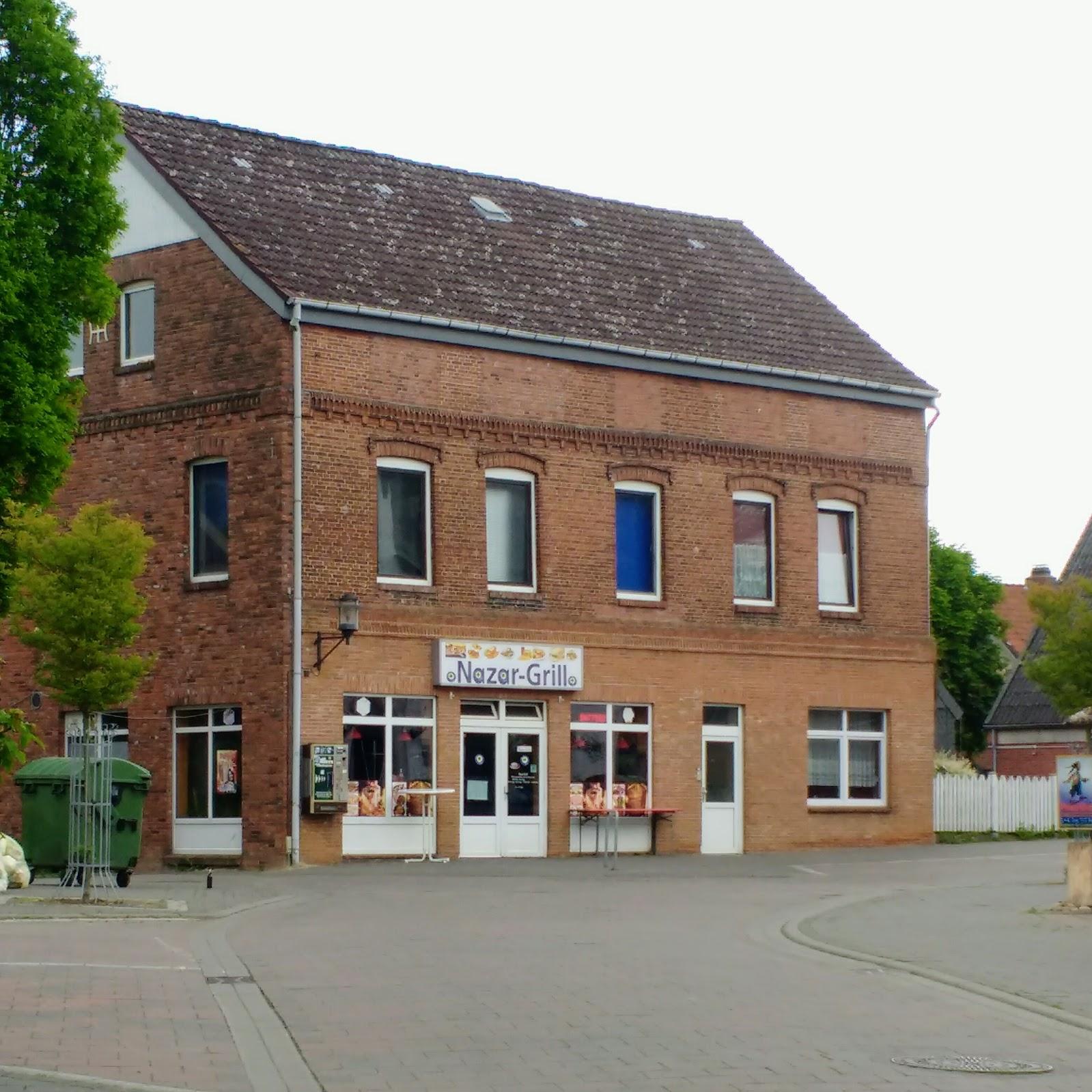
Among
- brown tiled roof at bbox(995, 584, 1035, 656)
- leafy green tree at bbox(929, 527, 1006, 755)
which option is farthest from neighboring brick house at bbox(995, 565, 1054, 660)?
leafy green tree at bbox(929, 527, 1006, 755)

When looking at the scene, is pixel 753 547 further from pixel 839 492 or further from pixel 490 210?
pixel 490 210

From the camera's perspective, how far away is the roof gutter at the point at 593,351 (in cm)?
2997

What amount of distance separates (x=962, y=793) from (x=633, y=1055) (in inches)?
1131

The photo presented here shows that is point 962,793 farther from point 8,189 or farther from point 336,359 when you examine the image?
point 8,189

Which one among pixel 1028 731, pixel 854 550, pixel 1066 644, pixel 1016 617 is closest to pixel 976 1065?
pixel 854 550

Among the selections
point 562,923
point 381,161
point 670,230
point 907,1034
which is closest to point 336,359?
point 381,161

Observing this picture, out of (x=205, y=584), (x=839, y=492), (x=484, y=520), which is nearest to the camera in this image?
(x=205, y=584)

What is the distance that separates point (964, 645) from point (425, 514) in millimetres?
43877

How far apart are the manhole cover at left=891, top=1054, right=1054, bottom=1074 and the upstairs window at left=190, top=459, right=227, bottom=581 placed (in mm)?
20982

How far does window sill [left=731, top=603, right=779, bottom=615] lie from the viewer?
34.1 metres

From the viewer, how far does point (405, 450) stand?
30.5 m

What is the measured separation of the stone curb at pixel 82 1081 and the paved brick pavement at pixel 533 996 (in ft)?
0.65

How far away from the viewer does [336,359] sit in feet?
98.2

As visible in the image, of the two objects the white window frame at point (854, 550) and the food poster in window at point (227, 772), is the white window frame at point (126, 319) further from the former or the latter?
the white window frame at point (854, 550)
